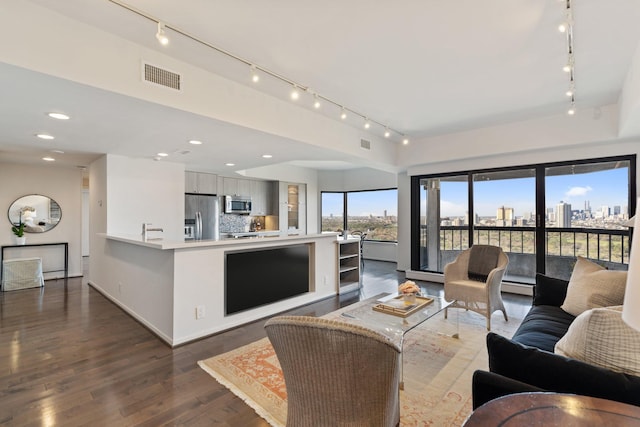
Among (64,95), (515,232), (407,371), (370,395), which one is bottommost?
(407,371)

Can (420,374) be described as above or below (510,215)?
below

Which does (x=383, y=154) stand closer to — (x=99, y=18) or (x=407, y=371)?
(x=407, y=371)

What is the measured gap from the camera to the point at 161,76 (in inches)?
105

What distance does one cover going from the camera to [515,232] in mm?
5461

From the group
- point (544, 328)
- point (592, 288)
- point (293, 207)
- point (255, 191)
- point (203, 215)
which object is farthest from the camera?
point (293, 207)

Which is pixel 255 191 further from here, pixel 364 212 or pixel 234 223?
pixel 364 212

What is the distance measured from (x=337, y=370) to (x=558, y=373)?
895mm

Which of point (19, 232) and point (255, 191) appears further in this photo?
point (255, 191)

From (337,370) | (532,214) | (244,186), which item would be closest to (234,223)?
(244,186)

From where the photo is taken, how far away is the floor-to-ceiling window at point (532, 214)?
4.62m

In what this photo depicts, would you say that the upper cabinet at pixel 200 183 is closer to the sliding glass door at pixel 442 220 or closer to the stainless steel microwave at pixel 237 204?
the stainless steel microwave at pixel 237 204

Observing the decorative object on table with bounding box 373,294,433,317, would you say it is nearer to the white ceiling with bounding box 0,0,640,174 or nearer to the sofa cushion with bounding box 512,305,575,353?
the sofa cushion with bounding box 512,305,575,353

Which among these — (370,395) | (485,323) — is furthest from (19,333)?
(485,323)

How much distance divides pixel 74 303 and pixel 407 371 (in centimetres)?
475
